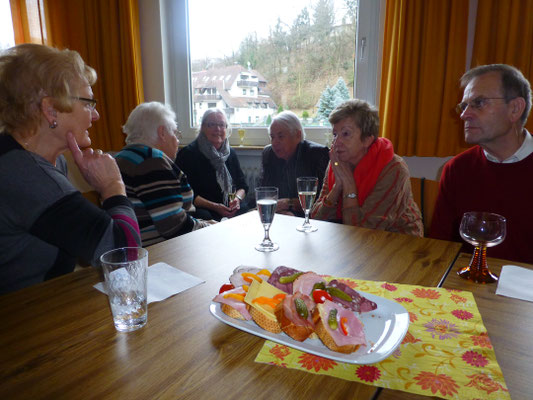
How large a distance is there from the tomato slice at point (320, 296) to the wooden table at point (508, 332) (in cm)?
18

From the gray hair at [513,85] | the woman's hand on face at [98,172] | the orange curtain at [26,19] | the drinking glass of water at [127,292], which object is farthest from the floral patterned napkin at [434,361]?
the orange curtain at [26,19]

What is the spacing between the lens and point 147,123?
202 cm

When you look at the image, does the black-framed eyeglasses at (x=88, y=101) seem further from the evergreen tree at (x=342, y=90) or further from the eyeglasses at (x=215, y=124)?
the evergreen tree at (x=342, y=90)

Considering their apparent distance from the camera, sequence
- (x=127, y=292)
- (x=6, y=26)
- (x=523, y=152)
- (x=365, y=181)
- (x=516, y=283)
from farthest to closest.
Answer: (x=6, y=26) → (x=365, y=181) → (x=523, y=152) → (x=516, y=283) → (x=127, y=292)

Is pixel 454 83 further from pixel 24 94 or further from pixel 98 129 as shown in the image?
pixel 98 129

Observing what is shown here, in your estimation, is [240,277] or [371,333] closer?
[371,333]

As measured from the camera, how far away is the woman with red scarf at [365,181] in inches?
68.2

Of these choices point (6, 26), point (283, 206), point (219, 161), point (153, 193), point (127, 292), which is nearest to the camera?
point (127, 292)

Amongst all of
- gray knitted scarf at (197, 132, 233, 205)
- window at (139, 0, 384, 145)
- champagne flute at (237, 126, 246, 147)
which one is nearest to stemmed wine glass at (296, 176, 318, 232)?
gray knitted scarf at (197, 132, 233, 205)

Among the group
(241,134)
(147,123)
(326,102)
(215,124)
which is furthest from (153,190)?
(326,102)

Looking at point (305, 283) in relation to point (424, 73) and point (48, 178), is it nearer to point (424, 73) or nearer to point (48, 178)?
point (48, 178)

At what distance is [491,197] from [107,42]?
366 centimetres

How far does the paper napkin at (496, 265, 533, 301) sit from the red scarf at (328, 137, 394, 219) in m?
0.87

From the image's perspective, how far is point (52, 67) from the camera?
1.10 meters
